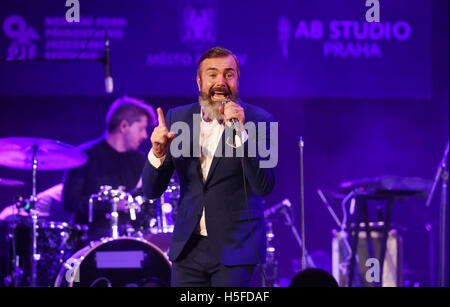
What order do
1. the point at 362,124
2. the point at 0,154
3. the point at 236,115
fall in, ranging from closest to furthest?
the point at 236,115 < the point at 0,154 < the point at 362,124

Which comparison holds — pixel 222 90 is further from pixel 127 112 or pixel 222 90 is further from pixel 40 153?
pixel 127 112

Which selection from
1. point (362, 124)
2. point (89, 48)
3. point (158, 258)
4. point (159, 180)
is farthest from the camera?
point (362, 124)

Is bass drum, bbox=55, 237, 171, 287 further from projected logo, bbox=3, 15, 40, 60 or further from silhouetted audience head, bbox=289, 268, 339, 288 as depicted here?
silhouetted audience head, bbox=289, 268, 339, 288

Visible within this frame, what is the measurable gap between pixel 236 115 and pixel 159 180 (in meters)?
0.49

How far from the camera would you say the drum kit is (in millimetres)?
4965

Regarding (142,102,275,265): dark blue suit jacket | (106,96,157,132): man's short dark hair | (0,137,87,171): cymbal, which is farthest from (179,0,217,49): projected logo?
(142,102,275,265): dark blue suit jacket

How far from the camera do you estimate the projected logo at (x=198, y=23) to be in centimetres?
614

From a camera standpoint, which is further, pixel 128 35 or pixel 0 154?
pixel 128 35

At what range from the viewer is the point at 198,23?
6137mm

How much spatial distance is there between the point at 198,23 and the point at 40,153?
6.69ft

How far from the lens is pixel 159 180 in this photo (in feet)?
9.12

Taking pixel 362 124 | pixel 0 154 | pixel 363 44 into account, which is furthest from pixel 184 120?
pixel 362 124

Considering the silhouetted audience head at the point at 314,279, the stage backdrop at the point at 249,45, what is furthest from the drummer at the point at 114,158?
the silhouetted audience head at the point at 314,279

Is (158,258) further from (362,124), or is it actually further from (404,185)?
(362,124)
